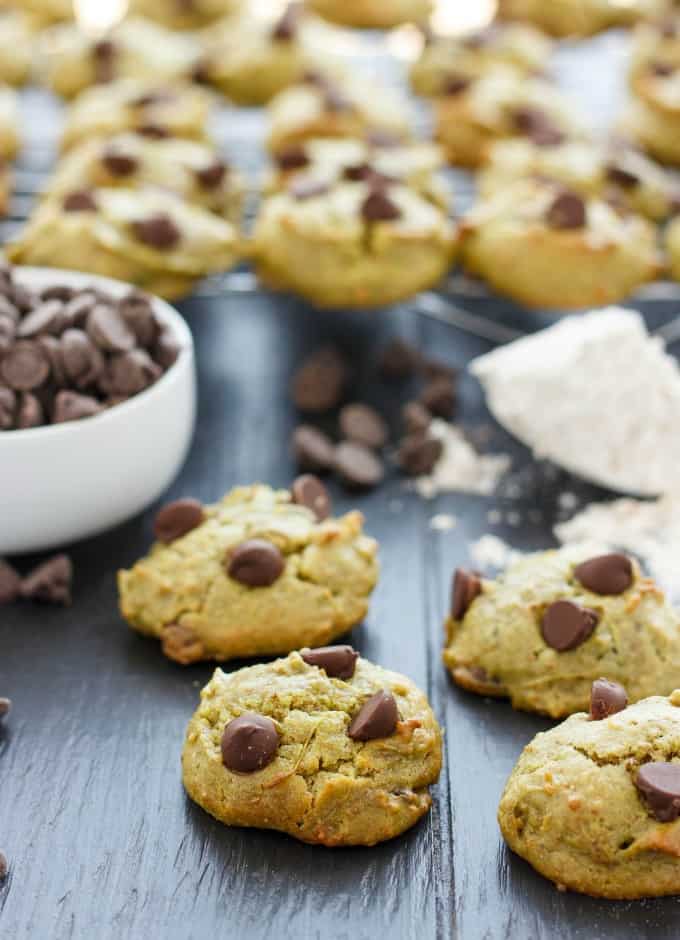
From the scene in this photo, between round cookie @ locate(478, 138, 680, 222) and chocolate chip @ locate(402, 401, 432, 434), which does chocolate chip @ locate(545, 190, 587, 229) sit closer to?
round cookie @ locate(478, 138, 680, 222)

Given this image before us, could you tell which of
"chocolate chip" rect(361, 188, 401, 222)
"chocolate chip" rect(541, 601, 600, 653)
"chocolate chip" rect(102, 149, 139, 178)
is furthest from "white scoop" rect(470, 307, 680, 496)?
"chocolate chip" rect(102, 149, 139, 178)

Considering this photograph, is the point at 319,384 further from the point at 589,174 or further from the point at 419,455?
the point at 589,174

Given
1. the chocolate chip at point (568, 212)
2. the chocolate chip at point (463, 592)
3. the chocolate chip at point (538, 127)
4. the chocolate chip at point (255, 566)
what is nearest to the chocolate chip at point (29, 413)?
the chocolate chip at point (255, 566)

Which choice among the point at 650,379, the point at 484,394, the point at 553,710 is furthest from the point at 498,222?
the point at 553,710

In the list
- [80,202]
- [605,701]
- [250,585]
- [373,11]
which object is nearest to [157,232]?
[80,202]

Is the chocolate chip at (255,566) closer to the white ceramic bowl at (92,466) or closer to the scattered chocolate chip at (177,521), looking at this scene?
the scattered chocolate chip at (177,521)

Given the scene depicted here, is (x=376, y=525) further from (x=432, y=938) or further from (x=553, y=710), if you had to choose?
(x=432, y=938)

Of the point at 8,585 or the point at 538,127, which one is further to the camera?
the point at 538,127
